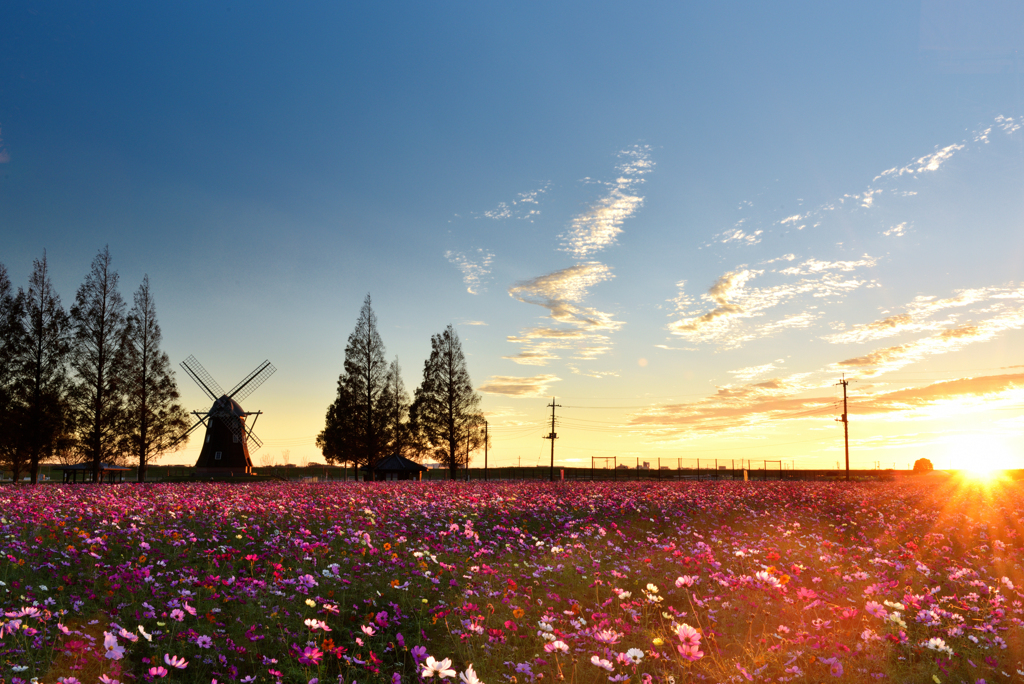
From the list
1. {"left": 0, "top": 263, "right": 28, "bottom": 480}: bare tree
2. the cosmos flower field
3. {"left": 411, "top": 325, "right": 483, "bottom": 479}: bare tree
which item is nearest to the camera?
the cosmos flower field

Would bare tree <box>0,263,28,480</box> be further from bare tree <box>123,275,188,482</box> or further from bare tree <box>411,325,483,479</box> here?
bare tree <box>411,325,483,479</box>

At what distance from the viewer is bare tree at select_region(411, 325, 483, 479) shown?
42844 mm

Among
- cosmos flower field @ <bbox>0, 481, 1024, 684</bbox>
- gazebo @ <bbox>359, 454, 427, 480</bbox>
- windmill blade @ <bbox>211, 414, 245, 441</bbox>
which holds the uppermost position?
windmill blade @ <bbox>211, 414, 245, 441</bbox>

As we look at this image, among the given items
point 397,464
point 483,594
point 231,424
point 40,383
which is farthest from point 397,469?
point 483,594

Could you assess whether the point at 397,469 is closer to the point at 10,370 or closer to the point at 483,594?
the point at 10,370

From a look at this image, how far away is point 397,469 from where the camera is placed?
46.1 metres

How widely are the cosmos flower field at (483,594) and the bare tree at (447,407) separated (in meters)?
27.1

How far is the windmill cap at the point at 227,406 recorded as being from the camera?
145ft

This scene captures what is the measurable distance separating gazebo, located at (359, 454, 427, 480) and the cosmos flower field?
101ft

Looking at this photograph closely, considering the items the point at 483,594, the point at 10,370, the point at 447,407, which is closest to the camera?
the point at 483,594

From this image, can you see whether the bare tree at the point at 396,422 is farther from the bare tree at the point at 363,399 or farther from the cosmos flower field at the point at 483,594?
the cosmos flower field at the point at 483,594

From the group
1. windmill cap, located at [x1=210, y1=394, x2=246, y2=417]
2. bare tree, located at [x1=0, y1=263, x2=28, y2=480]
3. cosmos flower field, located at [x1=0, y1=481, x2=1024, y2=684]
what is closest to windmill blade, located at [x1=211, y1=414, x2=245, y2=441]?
windmill cap, located at [x1=210, y1=394, x2=246, y2=417]

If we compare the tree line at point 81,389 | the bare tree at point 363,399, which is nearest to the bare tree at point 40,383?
the tree line at point 81,389

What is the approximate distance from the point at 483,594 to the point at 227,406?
140 feet
